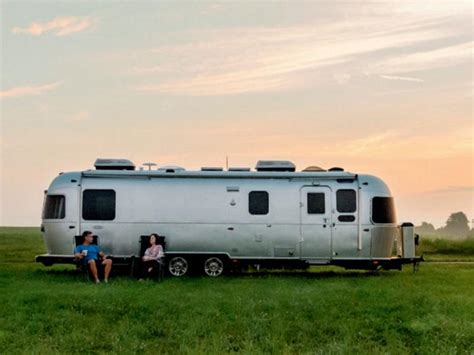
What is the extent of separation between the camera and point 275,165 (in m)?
25.0

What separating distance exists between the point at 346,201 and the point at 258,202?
8.14ft

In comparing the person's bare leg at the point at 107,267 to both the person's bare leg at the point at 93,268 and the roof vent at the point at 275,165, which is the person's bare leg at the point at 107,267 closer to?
the person's bare leg at the point at 93,268

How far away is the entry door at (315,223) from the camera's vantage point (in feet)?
79.9

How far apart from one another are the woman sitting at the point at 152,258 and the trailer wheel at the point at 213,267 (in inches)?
64.0

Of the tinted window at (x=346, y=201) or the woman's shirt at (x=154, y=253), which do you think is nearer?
the woman's shirt at (x=154, y=253)

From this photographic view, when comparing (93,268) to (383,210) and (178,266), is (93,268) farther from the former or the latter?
(383,210)

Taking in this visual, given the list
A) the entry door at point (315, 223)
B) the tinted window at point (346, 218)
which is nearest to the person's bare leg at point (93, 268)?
the entry door at point (315, 223)

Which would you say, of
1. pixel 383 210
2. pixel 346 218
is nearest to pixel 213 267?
pixel 346 218

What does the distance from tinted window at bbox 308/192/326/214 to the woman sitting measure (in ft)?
14.3

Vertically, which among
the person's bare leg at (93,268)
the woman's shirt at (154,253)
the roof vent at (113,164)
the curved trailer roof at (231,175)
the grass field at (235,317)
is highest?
the roof vent at (113,164)

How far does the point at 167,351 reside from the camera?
47.3ft

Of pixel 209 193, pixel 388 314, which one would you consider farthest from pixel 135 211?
pixel 388 314

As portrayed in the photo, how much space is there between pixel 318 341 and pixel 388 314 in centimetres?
239

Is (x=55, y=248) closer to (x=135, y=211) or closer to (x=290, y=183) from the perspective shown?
(x=135, y=211)
